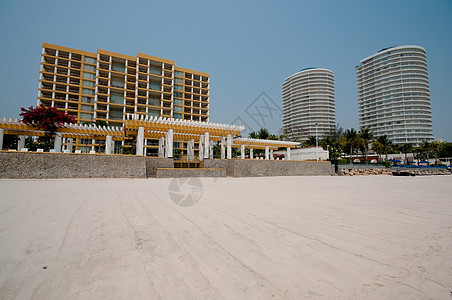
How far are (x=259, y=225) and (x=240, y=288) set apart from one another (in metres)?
1.89

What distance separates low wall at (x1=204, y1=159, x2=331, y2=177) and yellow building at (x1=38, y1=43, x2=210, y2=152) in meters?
29.8

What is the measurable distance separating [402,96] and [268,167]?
419 feet

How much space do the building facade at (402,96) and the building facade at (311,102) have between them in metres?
27.3

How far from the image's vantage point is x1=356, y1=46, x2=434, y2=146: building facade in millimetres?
104706

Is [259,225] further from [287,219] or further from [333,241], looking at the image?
[333,241]

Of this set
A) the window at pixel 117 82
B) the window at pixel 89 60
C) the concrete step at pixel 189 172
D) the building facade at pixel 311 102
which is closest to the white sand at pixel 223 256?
Answer: the concrete step at pixel 189 172

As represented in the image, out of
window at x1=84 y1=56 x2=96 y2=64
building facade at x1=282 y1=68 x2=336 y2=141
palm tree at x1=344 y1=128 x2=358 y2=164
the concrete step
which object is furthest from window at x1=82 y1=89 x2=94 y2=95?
building facade at x1=282 y1=68 x2=336 y2=141

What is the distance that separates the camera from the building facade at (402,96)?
344 feet

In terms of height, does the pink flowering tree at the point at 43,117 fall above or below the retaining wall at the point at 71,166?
above

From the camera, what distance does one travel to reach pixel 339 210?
4.71 m

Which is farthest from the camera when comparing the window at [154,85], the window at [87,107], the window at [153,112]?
the window at [154,85]

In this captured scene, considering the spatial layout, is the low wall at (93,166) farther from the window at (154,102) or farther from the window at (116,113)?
the window at (154,102)

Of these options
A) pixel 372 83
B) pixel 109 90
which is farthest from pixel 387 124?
pixel 109 90

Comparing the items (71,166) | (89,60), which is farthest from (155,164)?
(89,60)
